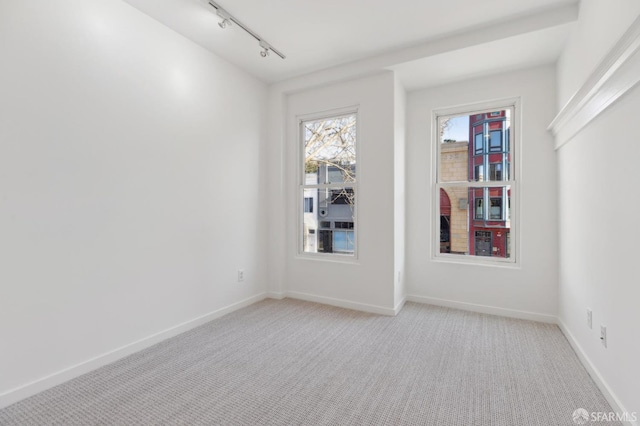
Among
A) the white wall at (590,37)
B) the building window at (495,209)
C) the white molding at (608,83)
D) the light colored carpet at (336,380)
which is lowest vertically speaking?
the light colored carpet at (336,380)

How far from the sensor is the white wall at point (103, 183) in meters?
1.83

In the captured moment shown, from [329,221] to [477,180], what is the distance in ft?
5.93

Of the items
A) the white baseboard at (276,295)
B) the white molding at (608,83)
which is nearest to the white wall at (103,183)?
the white baseboard at (276,295)

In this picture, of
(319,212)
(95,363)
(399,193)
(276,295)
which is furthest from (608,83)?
(95,363)

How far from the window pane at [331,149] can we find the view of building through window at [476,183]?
Answer: 110cm

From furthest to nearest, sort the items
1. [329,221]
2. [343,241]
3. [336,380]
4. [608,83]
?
1. [329,221]
2. [343,241]
3. [336,380]
4. [608,83]

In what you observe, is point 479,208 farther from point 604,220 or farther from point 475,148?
point 604,220

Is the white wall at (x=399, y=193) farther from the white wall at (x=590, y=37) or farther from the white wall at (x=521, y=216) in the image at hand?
the white wall at (x=590, y=37)

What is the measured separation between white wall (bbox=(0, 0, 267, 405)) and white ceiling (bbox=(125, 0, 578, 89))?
1.10 ft

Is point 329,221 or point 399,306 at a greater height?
point 329,221

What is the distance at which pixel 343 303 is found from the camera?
3520 mm

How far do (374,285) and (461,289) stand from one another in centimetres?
102

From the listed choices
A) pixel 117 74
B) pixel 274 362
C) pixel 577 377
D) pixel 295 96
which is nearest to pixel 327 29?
pixel 295 96

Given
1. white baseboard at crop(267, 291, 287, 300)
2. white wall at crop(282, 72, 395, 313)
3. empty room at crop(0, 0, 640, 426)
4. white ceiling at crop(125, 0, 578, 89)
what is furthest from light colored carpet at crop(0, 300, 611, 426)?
white ceiling at crop(125, 0, 578, 89)
